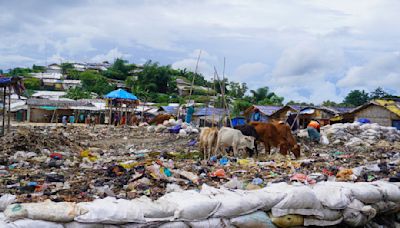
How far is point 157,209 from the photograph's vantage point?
465 cm

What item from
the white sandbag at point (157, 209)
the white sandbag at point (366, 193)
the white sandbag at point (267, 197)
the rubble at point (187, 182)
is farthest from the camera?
the white sandbag at point (366, 193)

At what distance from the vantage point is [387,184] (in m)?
6.55

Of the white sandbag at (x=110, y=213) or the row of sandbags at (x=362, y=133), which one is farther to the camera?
the row of sandbags at (x=362, y=133)

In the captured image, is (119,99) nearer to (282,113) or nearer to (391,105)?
(282,113)

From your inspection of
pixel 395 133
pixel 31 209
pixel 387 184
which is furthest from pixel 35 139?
pixel 395 133

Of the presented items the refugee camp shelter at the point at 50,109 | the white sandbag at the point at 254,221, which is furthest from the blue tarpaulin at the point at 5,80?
the refugee camp shelter at the point at 50,109

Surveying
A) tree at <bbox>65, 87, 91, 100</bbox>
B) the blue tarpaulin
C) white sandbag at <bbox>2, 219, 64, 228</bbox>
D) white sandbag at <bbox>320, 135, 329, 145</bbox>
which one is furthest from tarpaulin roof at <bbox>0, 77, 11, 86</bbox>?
tree at <bbox>65, 87, 91, 100</bbox>

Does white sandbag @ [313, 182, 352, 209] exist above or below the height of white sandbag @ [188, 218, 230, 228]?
above

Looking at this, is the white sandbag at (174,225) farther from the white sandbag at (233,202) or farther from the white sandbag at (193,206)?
the white sandbag at (233,202)

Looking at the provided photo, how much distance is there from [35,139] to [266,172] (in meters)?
6.04

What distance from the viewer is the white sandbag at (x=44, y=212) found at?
4.13 metres

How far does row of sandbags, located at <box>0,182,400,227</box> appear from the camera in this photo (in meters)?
4.29

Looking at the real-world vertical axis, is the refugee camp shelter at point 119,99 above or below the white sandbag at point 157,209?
above

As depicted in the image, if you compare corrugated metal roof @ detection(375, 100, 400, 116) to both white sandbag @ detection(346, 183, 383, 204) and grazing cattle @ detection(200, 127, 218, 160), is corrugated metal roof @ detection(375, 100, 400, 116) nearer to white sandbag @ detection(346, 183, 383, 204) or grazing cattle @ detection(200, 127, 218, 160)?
grazing cattle @ detection(200, 127, 218, 160)
